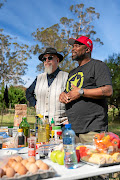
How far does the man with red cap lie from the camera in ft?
6.95

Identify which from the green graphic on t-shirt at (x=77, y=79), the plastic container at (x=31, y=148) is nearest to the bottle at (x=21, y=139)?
the plastic container at (x=31, y=148)

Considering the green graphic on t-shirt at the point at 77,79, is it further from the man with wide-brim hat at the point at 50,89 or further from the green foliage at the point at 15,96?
the green foliage at the point at 15,96

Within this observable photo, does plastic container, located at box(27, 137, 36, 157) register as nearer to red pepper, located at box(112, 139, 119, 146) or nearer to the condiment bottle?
the condiment bottle

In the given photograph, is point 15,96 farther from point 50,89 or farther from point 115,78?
point 50,89

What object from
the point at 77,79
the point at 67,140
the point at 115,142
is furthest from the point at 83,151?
the point at 77,79

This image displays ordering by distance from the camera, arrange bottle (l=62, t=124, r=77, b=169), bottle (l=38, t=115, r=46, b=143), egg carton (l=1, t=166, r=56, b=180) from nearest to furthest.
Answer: egg carton (l=1, t=166, r=56, b=180)
bottle (l=62, t=124, r=77, b=169)
bottle (l=38, t=115, r=46, b=143)

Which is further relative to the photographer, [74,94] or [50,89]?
[50,89]

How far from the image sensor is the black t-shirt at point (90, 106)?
216cm

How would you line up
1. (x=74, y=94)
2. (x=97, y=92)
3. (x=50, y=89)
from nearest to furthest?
1. (x=97, y=92)
2. (x=74, y=94)
3. (x=50, y=89)

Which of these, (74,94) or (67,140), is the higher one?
(74,94)

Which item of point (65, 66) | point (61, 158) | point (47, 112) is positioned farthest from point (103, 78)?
point (65, 66)

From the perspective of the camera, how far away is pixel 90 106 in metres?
2.23

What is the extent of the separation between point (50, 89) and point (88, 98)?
102cm

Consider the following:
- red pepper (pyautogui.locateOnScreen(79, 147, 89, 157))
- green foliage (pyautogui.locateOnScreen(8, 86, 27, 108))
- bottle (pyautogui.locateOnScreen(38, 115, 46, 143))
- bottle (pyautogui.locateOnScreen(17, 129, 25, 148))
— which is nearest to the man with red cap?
bottle (pyautogui.locateOnScreen(38, 115, 46, 143))
